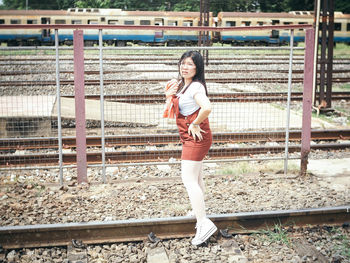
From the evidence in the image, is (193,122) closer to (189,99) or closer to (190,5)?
(189,99)

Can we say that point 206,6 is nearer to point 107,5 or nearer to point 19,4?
point 107,5

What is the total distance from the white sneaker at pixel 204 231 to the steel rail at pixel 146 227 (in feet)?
0.77

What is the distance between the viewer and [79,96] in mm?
5398

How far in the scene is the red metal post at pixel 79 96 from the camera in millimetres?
5254

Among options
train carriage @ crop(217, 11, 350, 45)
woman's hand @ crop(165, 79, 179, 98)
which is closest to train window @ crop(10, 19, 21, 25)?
train carriage @ crop(217, 11, 350, 45)

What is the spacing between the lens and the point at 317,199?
17.0 ft

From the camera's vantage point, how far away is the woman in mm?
3842

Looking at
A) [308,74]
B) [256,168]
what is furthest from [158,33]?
[308,74]

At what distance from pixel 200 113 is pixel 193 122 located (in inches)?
4.4

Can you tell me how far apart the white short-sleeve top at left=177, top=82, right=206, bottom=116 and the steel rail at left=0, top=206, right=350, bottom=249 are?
3.67 feet

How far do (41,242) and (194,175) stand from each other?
160 cm

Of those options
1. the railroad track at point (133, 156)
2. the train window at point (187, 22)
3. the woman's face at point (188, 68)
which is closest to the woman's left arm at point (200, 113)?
the woman's face at point (188, 68)

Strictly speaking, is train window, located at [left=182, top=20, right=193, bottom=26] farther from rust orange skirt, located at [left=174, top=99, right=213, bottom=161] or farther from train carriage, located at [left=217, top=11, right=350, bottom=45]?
rust orange skirt, located at [left=174, top=99, right=213, bottom=161]

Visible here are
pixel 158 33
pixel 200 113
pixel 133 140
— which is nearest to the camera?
pixel 200 113
